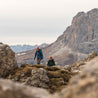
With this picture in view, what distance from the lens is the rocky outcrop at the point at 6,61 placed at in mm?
21234

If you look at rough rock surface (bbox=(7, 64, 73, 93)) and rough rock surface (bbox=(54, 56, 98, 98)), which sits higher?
rough rock surface (bbox=(54, 56, 98, 98))

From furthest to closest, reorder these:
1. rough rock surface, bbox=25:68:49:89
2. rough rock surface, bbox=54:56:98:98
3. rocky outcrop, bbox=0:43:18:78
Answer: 1. rocky outcrop, bbox=0:43:18:78
2. rough rock surface, bbox=25:68:49:89
3. rough rock surface, bbox=54:56:98:98

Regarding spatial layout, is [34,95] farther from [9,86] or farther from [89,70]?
[89,70]

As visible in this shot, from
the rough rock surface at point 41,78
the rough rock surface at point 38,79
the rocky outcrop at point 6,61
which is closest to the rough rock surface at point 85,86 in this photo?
the rough rock surface at point 41,78

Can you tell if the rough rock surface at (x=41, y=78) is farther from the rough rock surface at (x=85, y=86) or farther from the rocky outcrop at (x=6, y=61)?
the rough rock surface at (x=85, y=86)

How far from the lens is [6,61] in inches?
864

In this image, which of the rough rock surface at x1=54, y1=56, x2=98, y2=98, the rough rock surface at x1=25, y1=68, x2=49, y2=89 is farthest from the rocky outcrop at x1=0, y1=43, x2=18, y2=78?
the rough rock surface at x1=54, y1=56, x2=98, y2=98

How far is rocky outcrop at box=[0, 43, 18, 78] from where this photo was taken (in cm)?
2123

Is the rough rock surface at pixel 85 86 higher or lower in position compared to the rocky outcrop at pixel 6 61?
higher

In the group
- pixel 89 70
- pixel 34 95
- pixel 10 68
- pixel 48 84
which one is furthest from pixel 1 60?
pixel 89 70

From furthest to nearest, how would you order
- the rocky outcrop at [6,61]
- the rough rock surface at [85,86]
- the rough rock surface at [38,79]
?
1. the rocky outcrop at [6,61]
2. the rough rock surface at [38,79]
3. the rough rock surface at [85,86]

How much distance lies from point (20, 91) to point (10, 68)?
16410 millimetres

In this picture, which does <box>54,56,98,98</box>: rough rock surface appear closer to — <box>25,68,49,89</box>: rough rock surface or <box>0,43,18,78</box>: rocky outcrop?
<box>25,68,49,89</box>: rough rock surface

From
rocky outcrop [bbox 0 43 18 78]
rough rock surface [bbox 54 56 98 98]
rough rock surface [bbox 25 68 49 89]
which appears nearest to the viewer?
rough rock surface [bbox 54 56 98 98]
